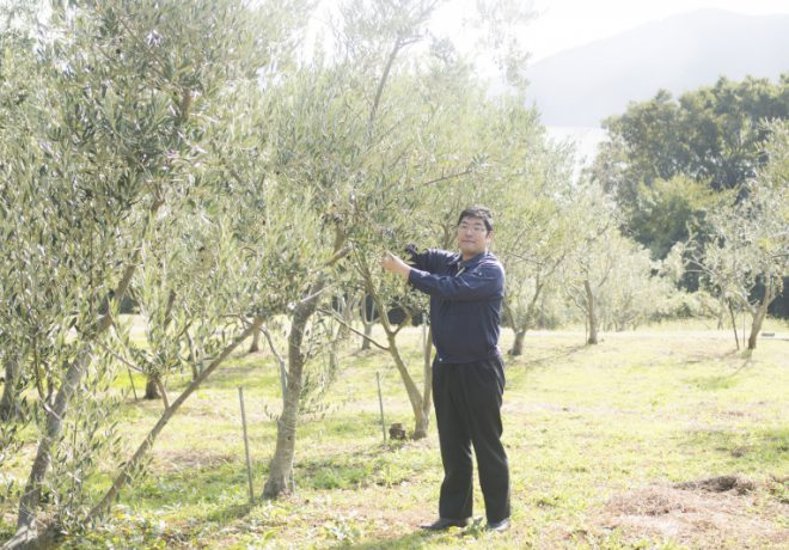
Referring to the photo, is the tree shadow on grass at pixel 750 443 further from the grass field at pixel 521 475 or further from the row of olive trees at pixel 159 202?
the row of olive trees at pixel 159 202

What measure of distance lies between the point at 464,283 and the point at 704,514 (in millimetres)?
4148

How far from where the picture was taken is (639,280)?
137ft

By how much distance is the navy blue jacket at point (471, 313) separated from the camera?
663cm

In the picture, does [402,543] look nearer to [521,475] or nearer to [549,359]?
[521,475]

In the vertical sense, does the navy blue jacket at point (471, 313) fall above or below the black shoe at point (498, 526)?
above

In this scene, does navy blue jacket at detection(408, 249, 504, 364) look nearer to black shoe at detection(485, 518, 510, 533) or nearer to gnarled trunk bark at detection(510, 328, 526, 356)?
black shoe at detection(485, 518, 510, 533)

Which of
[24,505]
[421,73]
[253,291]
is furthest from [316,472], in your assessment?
[421,73]

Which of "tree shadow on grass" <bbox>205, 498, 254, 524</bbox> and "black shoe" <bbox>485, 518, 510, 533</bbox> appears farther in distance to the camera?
"tree shadow on grass" <bbox>205, 498, 254, 524</bbox>

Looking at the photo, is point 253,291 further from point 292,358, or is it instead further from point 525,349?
point 525,349

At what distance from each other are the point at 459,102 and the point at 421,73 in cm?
84

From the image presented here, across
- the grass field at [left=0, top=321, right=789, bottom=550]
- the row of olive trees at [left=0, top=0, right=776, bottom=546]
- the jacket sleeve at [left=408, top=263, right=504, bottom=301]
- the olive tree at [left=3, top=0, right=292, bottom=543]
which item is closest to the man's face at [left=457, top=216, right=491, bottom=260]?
the jacket sleeve at [left=408, top=263, right=504, bottom=301]

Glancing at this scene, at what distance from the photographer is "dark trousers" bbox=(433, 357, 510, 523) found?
22.4 feet

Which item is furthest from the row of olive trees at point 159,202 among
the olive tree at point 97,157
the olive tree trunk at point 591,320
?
the olive tree trunk at point 591,320

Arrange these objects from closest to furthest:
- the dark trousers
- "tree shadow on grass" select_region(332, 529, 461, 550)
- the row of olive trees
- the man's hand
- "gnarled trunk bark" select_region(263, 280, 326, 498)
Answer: the row of olive trees → the man's hand → the dark trousers → "tree shadow on grass" select_region(332, 529, 461, 550) → "gnarled trunk bark" select_region(263, 280, 326, 498)
